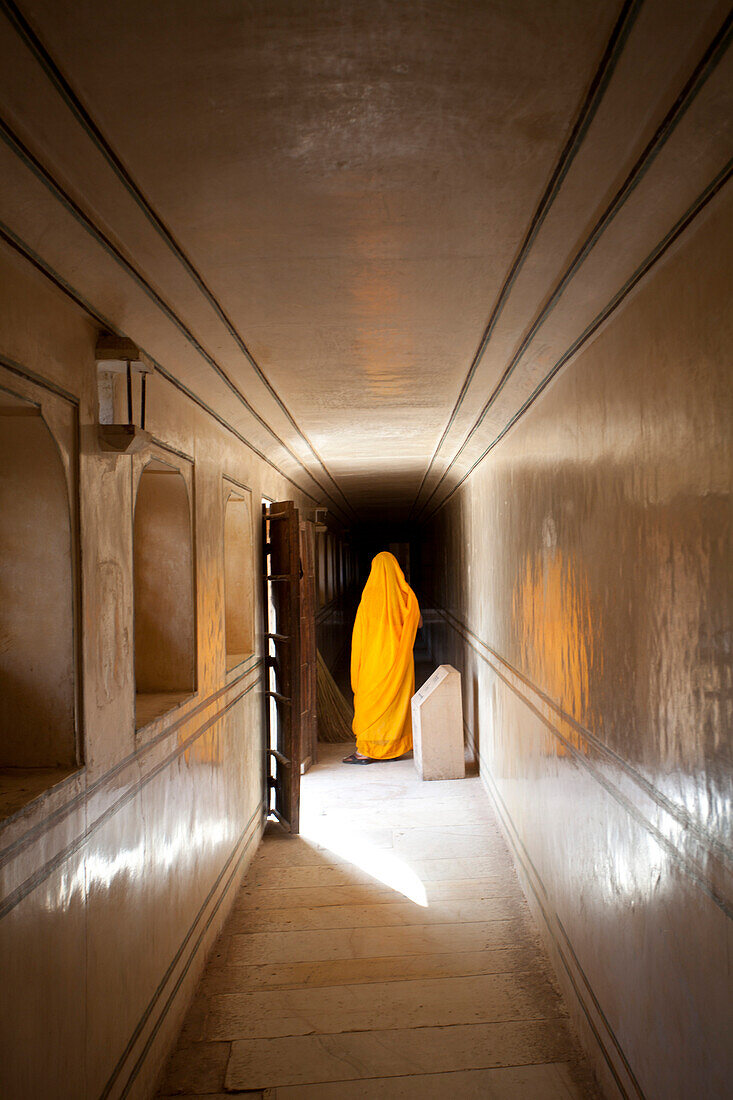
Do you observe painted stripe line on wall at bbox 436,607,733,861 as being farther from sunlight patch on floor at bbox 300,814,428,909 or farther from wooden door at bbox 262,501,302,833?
wooden door at bbox 262,501,302,833

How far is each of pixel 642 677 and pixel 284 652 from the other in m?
3.86

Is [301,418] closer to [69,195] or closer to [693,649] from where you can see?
[69,195]

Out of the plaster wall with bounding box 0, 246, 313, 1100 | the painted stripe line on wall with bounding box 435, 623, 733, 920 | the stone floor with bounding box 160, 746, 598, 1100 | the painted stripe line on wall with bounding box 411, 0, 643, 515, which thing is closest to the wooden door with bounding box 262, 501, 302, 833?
the stone floor with bounding box 160, 746, 598, 1100

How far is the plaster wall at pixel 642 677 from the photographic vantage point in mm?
1797

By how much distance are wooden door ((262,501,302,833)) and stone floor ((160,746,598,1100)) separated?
0.38 metres

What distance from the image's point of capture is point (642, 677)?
237cm

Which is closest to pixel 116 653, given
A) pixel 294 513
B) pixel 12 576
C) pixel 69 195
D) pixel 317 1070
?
pixel 12 576

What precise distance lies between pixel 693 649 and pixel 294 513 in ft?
13.7

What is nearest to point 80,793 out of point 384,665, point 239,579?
point 239,579

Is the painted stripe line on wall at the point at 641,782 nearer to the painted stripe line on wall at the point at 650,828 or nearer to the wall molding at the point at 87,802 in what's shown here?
the painted stripe line on wall at the point at 650,828

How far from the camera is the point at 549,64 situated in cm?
146

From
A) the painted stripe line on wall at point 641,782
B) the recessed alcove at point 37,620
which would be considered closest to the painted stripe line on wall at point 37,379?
the recessed alcove at point 37,620

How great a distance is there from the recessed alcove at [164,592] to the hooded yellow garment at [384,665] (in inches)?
179

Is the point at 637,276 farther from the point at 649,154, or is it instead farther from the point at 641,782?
the point at 641,782
